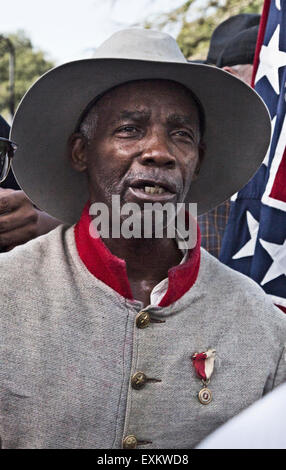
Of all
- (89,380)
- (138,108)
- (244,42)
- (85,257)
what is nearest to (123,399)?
(89,380)

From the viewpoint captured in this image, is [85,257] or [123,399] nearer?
[123,399]

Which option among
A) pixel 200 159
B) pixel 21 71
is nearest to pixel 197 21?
pixel 200 159

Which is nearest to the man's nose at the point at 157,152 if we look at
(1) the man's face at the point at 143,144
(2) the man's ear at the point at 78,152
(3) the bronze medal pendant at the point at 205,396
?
(1) the man's face at the point at 143,144

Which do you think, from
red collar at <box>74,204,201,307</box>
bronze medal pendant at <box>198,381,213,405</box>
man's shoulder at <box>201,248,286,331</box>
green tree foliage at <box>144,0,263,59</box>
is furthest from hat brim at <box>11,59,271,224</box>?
green tree foliage at <box>144,0,263,59</box>

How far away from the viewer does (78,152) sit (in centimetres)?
264

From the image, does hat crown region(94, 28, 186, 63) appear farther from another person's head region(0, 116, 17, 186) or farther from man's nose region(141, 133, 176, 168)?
another person's head region(0, 116, 17, 186)

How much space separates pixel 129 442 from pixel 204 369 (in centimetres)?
39

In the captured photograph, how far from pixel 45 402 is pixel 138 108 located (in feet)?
3.80

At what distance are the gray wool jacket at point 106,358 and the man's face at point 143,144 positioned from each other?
13.2 inches

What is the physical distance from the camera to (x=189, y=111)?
2527 millimetres

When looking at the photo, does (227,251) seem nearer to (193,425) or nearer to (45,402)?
(193,425)

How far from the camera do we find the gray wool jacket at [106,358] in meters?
2.09

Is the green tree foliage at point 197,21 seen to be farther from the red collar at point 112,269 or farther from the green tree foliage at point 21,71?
the green tree foliage at point 21,71

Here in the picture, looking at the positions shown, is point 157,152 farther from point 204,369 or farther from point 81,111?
point 204,369
